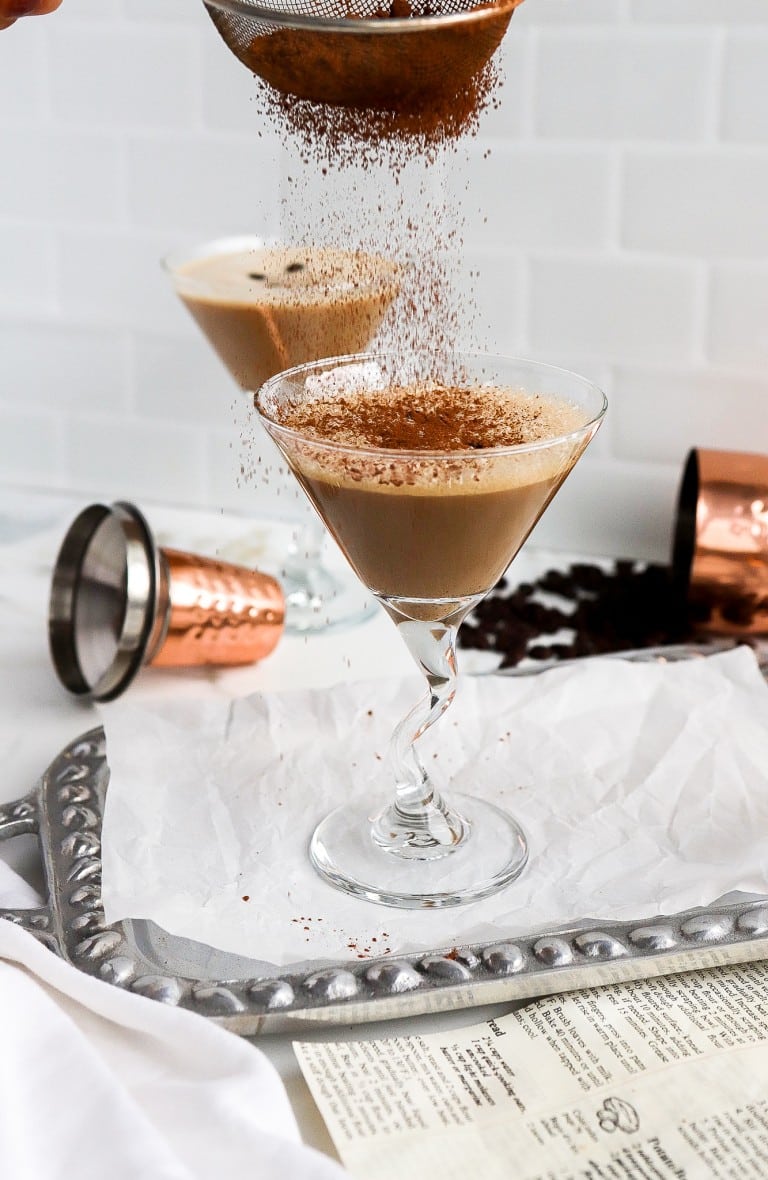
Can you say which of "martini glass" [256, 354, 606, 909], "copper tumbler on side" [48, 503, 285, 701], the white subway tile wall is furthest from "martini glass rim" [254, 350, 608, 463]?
the white subway tile wall

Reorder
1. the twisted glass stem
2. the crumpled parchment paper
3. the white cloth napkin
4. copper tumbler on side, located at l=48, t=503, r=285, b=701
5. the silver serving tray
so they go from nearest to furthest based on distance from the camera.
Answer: the white cloth napkin, the silver serving tray, the crumpled parchment paper, the twisted glass stem, copper tumbler on side, located at l=48, t=503, r=285, b=701

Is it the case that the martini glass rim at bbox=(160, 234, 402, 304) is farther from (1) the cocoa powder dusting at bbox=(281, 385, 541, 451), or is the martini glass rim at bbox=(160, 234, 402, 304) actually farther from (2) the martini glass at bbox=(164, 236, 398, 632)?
(1) the cocoa powder dusting at bbox=(281, 385, 541, 451)

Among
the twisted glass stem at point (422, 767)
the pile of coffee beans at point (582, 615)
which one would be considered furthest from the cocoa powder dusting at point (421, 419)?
the pile of coffee beans at point (582, 615)

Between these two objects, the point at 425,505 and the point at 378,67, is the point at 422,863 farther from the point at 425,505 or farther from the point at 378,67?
the point at 378,67

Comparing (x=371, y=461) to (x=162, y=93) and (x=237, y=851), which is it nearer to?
(x=237, y=851)

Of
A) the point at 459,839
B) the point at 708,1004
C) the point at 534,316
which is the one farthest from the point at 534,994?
the point at 534,316

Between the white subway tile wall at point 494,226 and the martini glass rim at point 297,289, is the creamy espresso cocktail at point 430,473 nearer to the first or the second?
the martini glass rim at point 297,289

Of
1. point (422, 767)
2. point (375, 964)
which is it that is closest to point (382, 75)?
point (422, 767)
